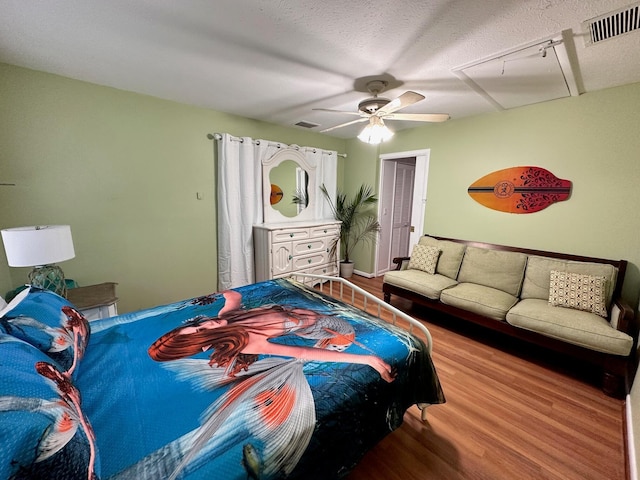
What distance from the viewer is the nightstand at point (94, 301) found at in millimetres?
2035

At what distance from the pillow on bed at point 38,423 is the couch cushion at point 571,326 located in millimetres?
2916

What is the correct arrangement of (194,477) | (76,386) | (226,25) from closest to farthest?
1. (194,477)
2. (76,386)
3. (226,25)

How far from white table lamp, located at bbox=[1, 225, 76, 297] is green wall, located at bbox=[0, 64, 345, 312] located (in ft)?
2.21

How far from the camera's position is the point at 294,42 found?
5.62 ft

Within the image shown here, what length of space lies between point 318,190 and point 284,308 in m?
2.81

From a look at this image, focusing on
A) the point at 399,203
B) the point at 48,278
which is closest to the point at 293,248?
the point at 399,203

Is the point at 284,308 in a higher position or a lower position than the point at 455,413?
higher

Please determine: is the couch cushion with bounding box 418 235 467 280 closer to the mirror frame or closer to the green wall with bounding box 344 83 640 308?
the green wall with bounding box 344 83 640 308

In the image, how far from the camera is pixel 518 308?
242 centimetres

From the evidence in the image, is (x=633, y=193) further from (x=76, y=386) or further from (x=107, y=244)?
(x=107, y=244)

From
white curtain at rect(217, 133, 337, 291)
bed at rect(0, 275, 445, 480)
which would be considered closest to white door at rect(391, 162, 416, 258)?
white curtain at rect(217, 133, 337, 291)

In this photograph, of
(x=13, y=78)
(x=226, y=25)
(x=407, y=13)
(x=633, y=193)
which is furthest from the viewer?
(x=633, y=193)

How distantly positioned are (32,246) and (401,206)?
15.3 ft

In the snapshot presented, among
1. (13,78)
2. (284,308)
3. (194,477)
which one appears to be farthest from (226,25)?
(194,477)
